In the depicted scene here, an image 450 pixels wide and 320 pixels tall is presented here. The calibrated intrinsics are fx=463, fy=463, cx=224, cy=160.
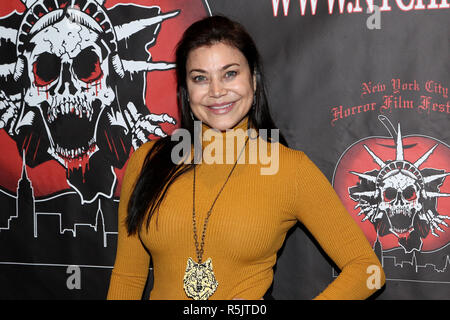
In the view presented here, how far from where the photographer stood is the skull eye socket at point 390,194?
5.59 ft

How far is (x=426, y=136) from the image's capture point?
1.67 m

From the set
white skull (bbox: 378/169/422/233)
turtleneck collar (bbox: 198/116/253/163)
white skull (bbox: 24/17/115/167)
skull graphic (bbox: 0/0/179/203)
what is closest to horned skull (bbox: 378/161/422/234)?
white skull (bbox: 378/169/422/233)

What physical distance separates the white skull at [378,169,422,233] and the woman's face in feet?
2.08

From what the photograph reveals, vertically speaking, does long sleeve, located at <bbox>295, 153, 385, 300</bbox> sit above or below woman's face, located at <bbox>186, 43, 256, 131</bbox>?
below

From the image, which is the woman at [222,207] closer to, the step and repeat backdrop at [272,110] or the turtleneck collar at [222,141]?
the turtleneck collar at [222,141]

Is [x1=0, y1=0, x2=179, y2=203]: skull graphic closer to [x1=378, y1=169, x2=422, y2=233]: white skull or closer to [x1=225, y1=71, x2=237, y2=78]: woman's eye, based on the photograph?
[x1=225, y1=71, x2=237, y2=78]: woman's eye

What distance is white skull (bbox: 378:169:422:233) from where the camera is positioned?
1.69 m

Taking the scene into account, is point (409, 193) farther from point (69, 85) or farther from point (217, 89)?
point (69, 85)

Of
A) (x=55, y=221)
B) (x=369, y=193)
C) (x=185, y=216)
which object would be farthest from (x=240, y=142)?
(x=55, y=221)

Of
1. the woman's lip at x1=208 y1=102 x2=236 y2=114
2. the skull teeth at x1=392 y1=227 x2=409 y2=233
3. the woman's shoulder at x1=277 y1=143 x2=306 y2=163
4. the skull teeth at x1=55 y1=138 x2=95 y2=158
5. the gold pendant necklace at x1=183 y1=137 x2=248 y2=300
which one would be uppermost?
the woman's lip at x1=208 y1=102 x2=236 y2=114

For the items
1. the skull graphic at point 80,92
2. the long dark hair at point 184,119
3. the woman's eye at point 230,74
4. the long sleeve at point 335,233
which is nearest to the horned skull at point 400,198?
the long sleeve at point 335,233

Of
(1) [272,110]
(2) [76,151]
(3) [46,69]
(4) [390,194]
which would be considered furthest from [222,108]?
(3) [46,69]

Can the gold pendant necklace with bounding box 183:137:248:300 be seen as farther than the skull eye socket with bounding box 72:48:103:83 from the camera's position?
No

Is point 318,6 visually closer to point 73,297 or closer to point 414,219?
point 414,219
